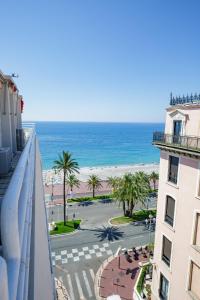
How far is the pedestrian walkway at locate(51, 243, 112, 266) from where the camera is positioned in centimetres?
2662

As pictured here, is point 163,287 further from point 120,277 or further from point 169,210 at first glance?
point 120,277

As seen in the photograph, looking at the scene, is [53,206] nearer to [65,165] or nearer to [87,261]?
[65,165]

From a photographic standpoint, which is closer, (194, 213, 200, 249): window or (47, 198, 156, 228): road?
(194, 213, 200, 249): window

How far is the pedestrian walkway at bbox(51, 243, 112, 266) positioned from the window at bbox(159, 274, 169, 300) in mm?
10786

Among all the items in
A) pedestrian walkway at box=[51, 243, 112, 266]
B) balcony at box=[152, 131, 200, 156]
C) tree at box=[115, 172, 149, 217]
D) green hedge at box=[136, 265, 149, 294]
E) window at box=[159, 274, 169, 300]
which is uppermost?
balcony at box=[152, 131, 200, 156]

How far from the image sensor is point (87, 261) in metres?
26.4

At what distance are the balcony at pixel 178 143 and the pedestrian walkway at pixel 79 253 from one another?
1697 cm

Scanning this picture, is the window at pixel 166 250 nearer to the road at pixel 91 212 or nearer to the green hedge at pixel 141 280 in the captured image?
the green hedge at pixel 141 280

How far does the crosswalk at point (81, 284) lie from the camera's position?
843 inches

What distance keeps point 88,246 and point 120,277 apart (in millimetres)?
6587

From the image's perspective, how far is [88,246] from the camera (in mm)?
29516

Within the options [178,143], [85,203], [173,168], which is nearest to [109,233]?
[85,203]

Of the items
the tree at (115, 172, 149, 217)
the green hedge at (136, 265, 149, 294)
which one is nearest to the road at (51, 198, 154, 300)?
the tree at (115, 172, 149, 217)

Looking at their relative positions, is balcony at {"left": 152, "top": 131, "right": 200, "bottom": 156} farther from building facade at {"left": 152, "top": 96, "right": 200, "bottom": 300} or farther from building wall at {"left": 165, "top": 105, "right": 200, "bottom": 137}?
building wall at {"left": 165, "top": 105, "right": 200, "bottom": 137}
